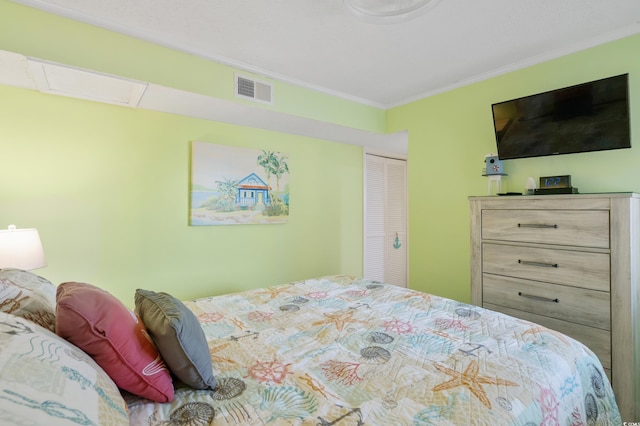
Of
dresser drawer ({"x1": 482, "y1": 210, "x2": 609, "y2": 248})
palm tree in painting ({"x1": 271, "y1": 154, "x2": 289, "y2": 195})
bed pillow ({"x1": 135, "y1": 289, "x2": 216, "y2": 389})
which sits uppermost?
palm tree in painting ({"x1": 271, "y1": 154, "x2": 289, "y2": 195})

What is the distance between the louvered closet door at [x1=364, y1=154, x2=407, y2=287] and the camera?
4211mm

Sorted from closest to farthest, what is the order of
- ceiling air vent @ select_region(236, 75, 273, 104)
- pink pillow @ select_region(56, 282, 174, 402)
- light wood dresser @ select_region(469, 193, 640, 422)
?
pink pillow @ select_region(56, 282, 174, 402) → light wood dresser @ select_region(469, 193, 640, 422) → ceiling air vent @ select_region(236, 75, 273, 104)

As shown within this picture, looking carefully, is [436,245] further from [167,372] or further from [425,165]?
[167,372]

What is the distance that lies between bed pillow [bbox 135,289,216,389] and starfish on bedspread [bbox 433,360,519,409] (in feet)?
2.50

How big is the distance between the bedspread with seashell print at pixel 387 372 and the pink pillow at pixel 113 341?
70 millimetres

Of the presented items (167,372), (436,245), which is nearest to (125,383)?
(167,372)

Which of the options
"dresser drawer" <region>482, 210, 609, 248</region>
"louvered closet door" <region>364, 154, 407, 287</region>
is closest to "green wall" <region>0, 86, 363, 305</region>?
"louvered closet door" <region>364, 154, 407, 287</region>

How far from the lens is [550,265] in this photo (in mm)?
2049

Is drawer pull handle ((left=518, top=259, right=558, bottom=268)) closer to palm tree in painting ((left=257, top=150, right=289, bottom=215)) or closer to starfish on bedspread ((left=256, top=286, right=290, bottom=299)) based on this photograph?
starfish on bedspread ((left=256, top=286, right=290, bottom=299))

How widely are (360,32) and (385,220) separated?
8.97ft

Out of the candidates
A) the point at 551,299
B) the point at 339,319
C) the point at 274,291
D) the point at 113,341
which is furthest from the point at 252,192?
the point at 551,299

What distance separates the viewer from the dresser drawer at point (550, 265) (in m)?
1.86

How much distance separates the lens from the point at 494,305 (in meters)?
2.32

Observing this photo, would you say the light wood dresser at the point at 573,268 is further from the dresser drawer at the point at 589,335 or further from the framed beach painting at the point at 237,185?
the framed beach painting at the point at 237,185
